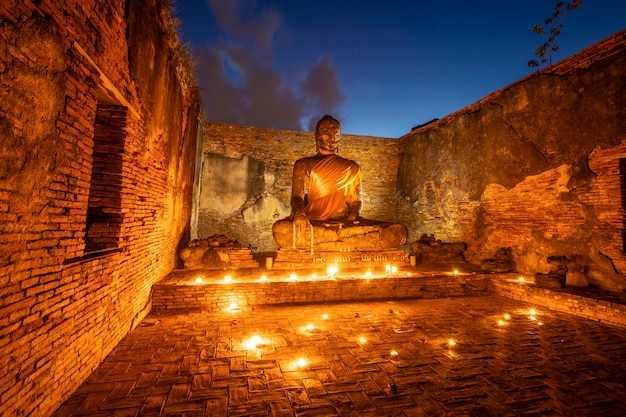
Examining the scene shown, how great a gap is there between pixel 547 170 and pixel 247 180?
8.06 meters

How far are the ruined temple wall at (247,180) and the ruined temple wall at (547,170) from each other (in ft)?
16.6

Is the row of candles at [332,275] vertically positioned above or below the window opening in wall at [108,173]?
below

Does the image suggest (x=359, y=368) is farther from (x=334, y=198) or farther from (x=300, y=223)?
(x=334, y=198)

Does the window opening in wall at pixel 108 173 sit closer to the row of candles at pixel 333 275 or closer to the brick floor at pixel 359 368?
the brick floor at pixel 359 368

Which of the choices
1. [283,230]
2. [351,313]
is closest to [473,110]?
[283,230]

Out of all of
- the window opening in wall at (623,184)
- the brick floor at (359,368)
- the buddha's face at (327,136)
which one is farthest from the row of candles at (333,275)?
the buddha's face at (327,136)

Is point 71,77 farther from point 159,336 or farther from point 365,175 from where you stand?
point 365,175

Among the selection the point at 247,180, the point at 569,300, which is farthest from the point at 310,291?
the point at 247,180

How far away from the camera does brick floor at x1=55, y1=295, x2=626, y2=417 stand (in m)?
2.31

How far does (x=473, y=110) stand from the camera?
8.13 meters

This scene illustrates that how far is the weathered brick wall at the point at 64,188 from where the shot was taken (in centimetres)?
187

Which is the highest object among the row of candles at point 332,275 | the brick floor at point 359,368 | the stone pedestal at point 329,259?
the stone pedestal at point 329,259

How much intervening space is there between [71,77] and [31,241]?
1.34 m

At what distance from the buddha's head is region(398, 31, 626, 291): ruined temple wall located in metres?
3.70
